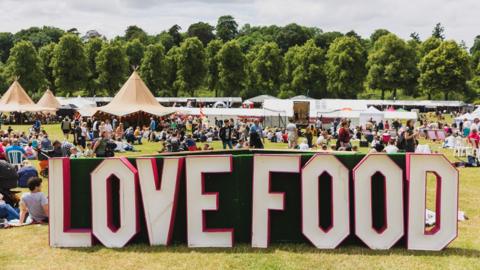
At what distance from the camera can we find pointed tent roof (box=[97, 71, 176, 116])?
34.7 meters

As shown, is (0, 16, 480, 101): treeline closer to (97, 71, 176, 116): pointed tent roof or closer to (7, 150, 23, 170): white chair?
(97, 71, 176, 116): pointed tent roof

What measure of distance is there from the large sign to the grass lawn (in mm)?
175

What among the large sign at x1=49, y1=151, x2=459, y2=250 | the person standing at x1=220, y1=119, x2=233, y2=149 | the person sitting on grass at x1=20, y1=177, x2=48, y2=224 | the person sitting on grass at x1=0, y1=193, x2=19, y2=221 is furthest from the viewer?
the person standing at x1=220, y1=119, x2=233, y2=149

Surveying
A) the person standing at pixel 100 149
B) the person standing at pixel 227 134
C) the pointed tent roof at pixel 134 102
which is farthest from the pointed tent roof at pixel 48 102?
the person standing at pixel 100 149

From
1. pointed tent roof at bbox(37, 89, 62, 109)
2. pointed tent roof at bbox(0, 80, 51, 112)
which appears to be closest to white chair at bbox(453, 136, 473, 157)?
pointed tent roof at bbox(0, 80, 51, 112)

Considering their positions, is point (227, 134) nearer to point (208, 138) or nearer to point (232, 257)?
point (208, 138)

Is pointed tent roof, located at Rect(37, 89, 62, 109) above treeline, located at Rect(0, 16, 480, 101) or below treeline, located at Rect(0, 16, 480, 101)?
below

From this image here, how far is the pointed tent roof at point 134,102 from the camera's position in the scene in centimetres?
3471

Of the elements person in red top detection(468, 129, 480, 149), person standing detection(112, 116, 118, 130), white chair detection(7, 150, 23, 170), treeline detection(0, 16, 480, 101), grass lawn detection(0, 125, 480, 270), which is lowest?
grass lawn detection(0, 125, 480, 270)

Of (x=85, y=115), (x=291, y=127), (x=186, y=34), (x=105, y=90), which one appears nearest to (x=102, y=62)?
(x=105, y=90)

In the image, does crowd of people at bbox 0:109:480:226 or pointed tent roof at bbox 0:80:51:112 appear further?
pointed tent roof at bbox 0:80:51:112

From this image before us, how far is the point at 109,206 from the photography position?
794 cm

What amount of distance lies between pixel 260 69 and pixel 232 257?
244 feet

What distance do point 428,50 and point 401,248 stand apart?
7347 cm
